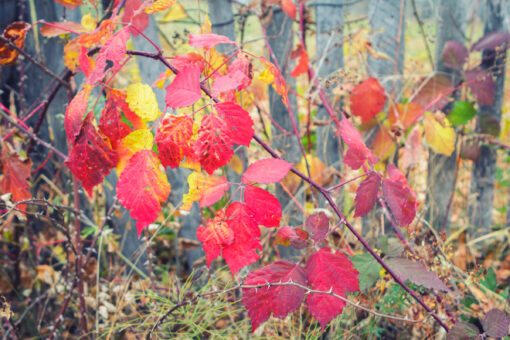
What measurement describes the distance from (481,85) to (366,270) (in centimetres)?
108

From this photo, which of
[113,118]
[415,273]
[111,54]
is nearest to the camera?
[111,54]

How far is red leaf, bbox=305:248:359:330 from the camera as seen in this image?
89 cm

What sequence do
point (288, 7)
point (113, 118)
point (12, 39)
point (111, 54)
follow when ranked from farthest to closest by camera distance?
point (288, 7)
point (12, 39)
point (113, 118)
point (111, 54)

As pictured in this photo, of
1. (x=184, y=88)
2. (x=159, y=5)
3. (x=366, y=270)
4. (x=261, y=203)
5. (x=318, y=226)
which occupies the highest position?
(x=159, y=5)

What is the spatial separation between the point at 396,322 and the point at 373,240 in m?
0.40

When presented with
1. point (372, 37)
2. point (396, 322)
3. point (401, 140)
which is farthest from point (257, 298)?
point (372, 37)

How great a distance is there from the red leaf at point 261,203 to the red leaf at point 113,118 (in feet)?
0.98

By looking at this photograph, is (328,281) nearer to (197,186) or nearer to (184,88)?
(197,186)

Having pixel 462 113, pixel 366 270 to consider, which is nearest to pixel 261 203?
pixel 366 270

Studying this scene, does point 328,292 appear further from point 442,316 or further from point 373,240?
point 373,240

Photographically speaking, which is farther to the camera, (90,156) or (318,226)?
(318,226)

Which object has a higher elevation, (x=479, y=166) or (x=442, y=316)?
(x=479, y=166)

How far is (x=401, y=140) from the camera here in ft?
5.84

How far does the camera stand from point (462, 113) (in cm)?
171
